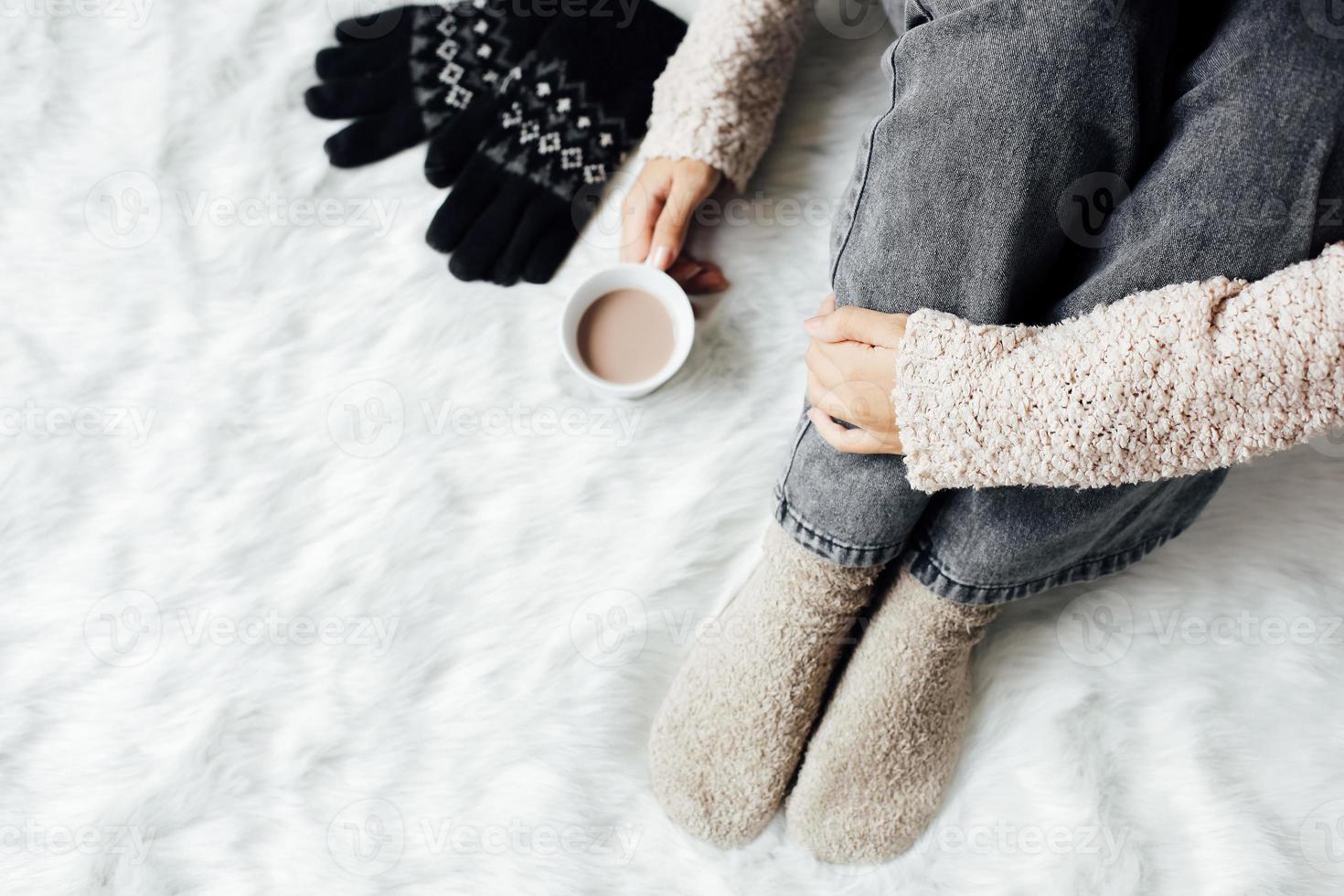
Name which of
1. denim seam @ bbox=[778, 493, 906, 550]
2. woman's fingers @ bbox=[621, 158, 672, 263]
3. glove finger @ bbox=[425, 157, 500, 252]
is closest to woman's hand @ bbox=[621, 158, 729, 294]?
woman's fingers @ bbox=[621, 158, 672, 263]

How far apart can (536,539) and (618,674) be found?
126 millimetres

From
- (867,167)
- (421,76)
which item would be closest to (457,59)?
(421,76)

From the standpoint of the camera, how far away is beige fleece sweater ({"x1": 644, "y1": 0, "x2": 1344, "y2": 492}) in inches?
17.7

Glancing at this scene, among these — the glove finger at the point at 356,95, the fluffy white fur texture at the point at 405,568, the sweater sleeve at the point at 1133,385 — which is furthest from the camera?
the glove finger at the point at 356,95

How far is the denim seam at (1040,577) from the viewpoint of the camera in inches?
23.9

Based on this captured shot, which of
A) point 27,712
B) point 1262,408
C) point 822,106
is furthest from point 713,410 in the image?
point 27,712

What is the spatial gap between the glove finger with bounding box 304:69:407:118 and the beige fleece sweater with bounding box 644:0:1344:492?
0.51 meters

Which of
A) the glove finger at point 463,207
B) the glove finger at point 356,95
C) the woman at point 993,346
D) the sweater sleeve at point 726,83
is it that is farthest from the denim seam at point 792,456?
the glove finger at point 356,95

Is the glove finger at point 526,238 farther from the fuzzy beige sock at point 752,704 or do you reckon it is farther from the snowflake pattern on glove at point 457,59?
the fuzzy beige sock at point 752,704

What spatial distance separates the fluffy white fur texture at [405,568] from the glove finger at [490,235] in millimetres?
17

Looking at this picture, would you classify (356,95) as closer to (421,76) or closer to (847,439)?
(421,76)

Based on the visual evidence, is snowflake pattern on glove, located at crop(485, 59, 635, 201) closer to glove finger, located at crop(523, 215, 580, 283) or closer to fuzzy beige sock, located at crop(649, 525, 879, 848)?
glove finger, located at crop(523, 215, 580, 283)

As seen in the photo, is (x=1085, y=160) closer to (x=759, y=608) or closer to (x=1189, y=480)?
(x=1189, y=480)

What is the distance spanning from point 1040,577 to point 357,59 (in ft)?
2.27
